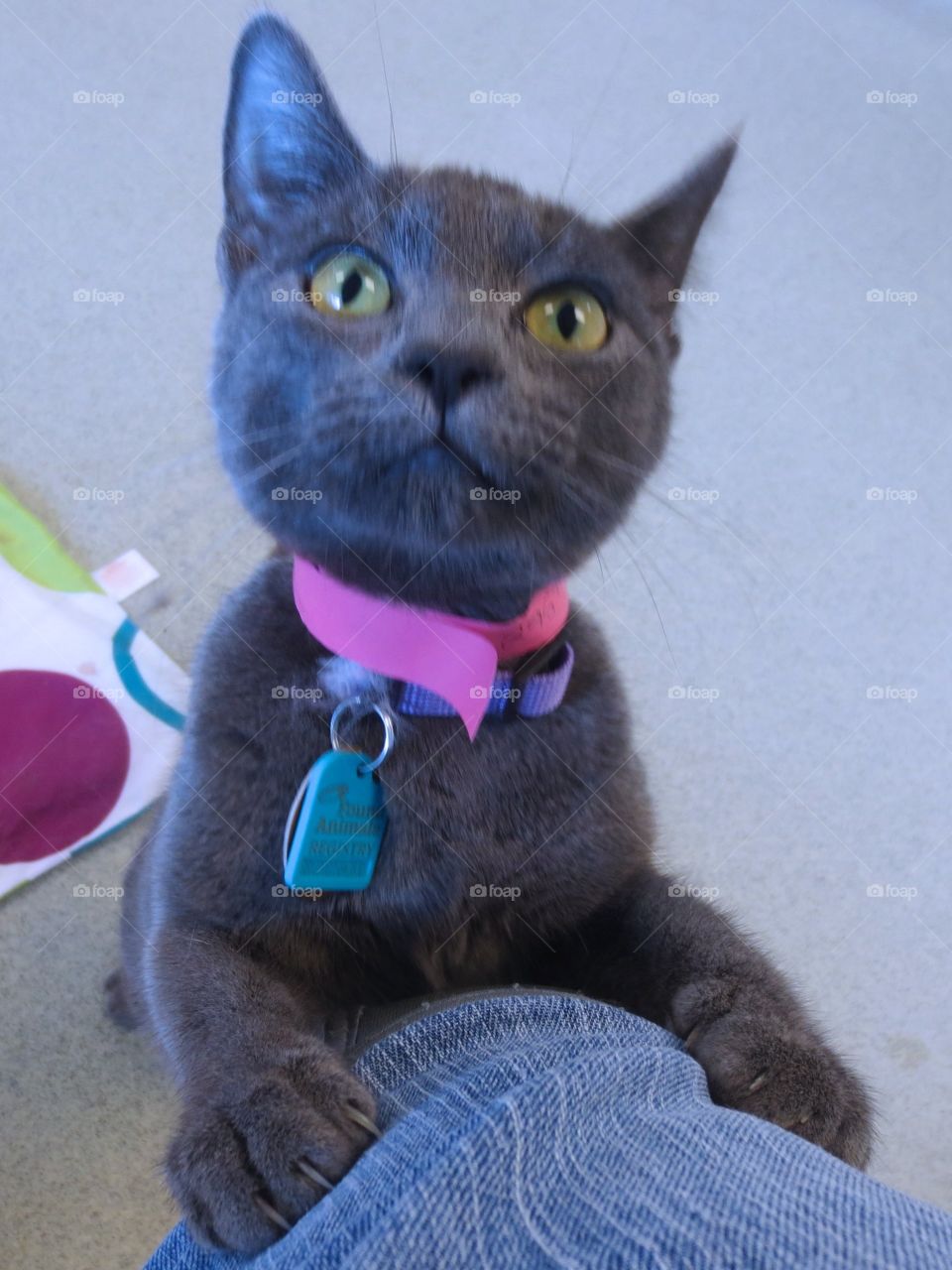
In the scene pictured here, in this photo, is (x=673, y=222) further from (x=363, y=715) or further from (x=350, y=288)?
(x=363, y=715)

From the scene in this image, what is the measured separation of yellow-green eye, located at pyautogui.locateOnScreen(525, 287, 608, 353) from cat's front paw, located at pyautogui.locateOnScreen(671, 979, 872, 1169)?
504mm

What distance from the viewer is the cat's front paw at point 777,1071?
66cm

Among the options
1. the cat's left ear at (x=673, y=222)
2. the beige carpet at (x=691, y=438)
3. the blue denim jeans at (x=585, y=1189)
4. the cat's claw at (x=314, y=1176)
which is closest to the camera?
the blue denim jeans at (x=585, y=1189)

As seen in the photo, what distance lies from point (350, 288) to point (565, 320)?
0.15 meters

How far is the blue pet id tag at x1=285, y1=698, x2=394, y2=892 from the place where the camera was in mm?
671

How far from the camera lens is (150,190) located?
1.53 m

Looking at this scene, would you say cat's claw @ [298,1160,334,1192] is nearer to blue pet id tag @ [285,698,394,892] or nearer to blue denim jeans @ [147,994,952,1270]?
blue denim jeans @ [147,994,952,1270]

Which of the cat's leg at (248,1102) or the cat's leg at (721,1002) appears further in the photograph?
the cat's leg at (721,1002)

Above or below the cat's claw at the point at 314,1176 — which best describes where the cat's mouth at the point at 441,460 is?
above

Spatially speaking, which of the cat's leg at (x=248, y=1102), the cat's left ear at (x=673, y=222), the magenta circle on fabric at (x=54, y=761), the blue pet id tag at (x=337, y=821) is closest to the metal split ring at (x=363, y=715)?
the blue pet id tag at (x=337, y=821)

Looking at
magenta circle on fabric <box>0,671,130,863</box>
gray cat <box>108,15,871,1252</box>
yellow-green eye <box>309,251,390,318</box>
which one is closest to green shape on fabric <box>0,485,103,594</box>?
magenta circle on fabric <box>0,671,130,863</box>

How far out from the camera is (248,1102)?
23.2 inches

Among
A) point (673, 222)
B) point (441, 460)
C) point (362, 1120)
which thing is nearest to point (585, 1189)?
point (362, 1120)

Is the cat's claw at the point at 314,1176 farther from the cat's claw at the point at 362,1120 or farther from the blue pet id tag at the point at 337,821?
the blue pet id tag at the point at 337,821
